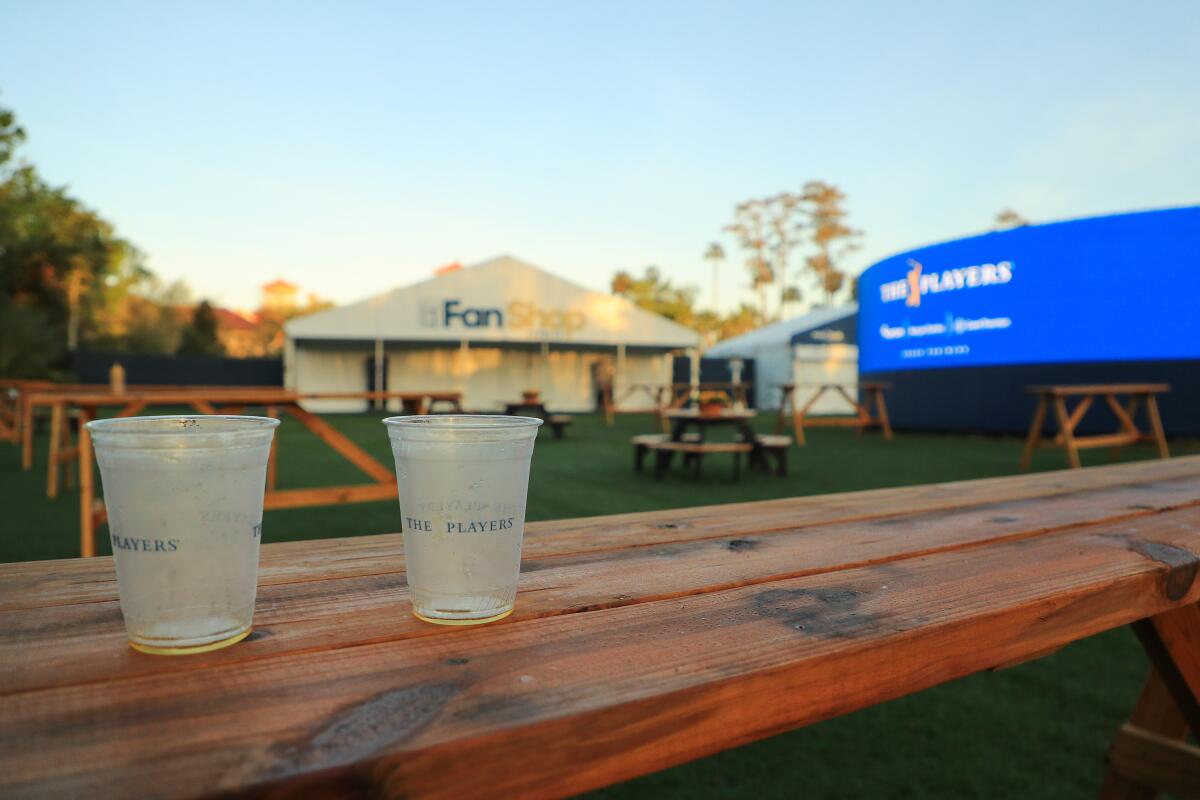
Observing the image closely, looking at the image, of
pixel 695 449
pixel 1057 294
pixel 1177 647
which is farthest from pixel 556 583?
pixel 1057 294

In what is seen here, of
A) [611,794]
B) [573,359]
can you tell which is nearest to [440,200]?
[573,359]

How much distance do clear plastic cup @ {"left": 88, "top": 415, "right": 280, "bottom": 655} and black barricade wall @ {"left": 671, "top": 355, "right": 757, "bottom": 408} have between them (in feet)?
71.6

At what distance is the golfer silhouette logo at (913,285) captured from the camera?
1001cm

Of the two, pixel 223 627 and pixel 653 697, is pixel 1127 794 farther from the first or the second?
pixel 223 627

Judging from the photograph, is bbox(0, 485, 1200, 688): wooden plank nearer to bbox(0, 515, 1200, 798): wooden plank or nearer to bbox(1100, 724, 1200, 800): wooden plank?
bbox(0, 515, 1200, 798): wooden plank

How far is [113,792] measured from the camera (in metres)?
0.31

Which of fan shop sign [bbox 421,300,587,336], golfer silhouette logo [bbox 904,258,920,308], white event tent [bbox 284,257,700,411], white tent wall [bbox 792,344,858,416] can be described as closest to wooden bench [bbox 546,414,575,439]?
golfer silhouette logo [bbox 904,258,920,308]

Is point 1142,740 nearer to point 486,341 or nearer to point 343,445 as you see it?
point 343,445

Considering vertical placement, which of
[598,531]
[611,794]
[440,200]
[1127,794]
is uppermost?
[440,200]

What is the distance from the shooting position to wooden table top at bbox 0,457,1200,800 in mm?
356

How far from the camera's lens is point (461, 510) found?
0.53 m

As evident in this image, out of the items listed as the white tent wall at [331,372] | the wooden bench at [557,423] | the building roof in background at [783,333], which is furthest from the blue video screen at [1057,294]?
the white tent wall at [331,372]

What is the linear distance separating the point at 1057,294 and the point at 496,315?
1294 cm

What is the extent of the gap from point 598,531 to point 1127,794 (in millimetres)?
1213
